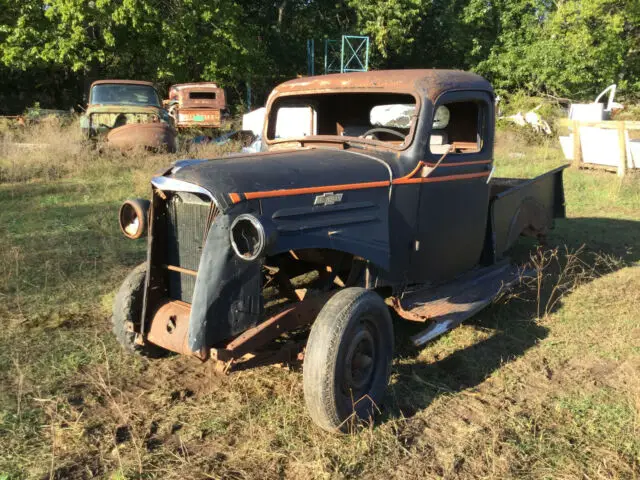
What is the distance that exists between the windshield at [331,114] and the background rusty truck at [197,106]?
8853 mm

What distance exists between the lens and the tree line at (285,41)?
53.3 feet

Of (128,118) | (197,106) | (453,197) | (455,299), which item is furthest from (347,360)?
(197,106)

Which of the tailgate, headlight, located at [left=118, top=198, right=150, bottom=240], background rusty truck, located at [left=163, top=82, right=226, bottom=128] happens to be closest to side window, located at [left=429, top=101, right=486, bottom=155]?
the tailgate

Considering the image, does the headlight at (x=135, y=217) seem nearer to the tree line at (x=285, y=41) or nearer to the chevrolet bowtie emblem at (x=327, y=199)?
the chevrolet bowtie emblem at (x=327, y=199)

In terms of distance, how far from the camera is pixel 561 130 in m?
15.6

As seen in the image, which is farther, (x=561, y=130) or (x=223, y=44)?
(x=223, y=44)

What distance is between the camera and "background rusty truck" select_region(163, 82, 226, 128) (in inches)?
513

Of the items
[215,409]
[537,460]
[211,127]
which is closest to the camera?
[537,460]

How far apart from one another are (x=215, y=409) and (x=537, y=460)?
5.80ft

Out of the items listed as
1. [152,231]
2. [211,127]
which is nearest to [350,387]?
[152,231]

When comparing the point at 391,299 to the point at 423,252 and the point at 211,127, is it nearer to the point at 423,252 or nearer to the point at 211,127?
the point at 423,252

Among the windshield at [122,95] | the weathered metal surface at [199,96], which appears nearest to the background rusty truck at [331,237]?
the windshield at [122,95]

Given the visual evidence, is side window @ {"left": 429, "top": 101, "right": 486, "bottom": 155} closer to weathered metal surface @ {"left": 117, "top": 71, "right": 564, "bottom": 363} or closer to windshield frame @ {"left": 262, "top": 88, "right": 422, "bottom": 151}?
weathered metal surface @ {"left": 117, "top": 71, "right": 564, "bottom": 363}

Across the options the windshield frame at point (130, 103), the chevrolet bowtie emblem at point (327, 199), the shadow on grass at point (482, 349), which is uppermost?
the windshield frame at point (130, 103)
